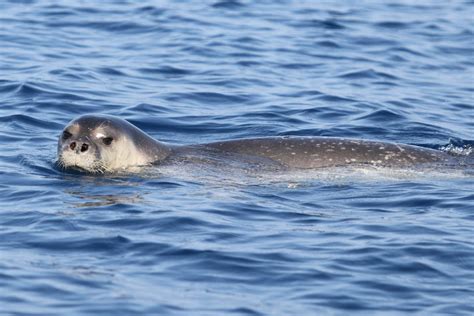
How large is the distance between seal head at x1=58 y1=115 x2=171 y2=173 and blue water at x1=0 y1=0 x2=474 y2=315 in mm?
298

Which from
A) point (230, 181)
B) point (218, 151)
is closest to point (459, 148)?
point (218, 151)

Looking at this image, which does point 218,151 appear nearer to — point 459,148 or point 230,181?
point 230,181

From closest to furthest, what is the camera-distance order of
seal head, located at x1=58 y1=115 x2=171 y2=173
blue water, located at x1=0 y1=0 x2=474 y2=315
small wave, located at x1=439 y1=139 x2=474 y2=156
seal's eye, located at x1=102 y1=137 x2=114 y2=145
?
blue water, located at x1=0 y1=0 x2=474 y2=315 < seal head, located at x1=58 y1=115 x2=171 y2=173 < seal's eye, located at x1=102 y1=137 x2=114 y2=145 < small wave, located at x1=439 y1=139 x2=474 y2=156

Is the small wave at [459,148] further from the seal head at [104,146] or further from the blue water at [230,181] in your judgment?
the seal head at [104,146]

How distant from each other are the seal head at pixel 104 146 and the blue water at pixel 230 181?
0.30 meters

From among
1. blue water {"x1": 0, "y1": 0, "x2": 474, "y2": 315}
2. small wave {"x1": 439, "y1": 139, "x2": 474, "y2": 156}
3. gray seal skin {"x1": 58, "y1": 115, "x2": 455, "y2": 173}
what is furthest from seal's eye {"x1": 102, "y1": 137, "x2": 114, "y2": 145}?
small wave {"x1": 439, "y1": 139, "x2": 474, "y2": 156}

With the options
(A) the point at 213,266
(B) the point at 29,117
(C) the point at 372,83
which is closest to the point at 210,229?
(A) the point at 213,266

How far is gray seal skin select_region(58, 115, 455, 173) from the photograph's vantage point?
14.1 meters

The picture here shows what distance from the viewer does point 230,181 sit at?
13.9 metres

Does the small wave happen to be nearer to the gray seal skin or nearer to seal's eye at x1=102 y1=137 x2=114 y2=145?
the gray seal skin

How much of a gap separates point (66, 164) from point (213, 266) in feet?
13.0

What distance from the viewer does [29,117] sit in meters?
17.3

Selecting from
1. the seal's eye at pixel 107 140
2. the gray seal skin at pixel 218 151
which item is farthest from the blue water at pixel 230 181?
the seal's eye at pixel 107 140

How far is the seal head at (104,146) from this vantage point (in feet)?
45.9
